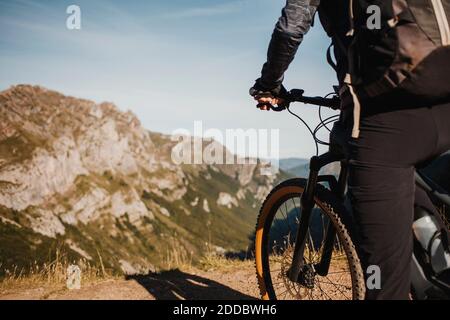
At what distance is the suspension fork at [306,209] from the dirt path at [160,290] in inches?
86.6

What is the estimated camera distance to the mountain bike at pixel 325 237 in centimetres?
248

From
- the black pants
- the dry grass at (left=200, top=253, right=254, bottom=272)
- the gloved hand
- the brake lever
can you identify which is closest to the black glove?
the gloved hand

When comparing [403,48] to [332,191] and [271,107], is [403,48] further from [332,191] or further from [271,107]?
[271,107]

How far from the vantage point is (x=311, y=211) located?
315cm

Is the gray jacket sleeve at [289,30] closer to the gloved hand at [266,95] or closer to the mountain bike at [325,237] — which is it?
the gloved hand at [266,95]

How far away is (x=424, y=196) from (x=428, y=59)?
945 mm

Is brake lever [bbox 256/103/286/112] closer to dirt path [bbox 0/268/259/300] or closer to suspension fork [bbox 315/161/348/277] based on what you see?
suspension fork [bbox 315/161/348/277]

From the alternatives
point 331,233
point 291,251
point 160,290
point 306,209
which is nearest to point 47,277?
point 160,290

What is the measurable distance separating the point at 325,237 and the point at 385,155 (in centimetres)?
116

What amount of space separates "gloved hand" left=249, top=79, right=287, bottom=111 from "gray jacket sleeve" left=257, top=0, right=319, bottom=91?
0.41 metres

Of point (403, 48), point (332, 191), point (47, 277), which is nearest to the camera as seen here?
point (403, 48)

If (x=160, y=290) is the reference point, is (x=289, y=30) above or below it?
above

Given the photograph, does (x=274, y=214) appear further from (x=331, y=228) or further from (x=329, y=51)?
(x=329, y=51)
